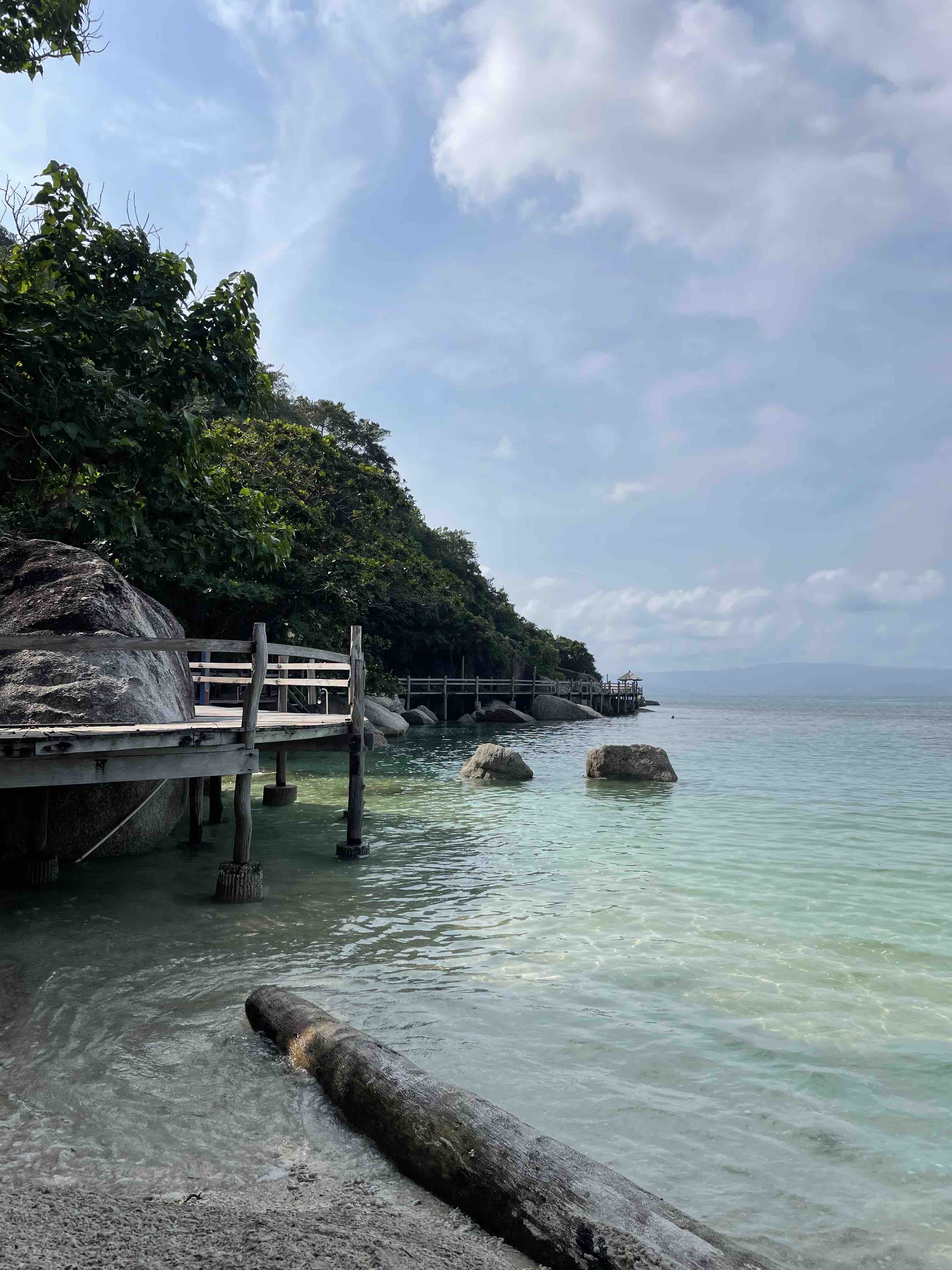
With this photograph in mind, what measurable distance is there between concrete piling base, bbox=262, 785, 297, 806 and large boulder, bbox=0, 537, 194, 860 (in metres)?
4.36

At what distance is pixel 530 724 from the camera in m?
49.9

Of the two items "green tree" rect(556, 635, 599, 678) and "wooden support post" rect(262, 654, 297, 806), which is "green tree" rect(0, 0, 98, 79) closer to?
"wooden support post" rect(262, 654, 297, 806)

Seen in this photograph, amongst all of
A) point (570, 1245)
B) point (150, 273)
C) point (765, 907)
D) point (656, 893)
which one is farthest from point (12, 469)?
point (570, 1245)

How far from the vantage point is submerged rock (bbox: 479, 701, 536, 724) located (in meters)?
49.7

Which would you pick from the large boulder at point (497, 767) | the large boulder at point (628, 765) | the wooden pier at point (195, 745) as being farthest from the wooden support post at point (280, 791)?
the large boulder at point (628, 765)

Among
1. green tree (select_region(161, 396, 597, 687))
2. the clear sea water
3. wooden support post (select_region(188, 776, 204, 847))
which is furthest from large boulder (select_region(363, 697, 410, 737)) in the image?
wooden support post (select_region(188, 776, 204, 847))

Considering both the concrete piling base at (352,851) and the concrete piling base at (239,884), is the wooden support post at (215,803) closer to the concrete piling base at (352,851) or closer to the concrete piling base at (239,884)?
the concrete piling base at (352,851)

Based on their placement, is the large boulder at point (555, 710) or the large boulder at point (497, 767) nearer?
the large boulder at point (497, 767)

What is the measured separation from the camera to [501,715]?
49750mm

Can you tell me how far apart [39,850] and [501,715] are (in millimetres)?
41201

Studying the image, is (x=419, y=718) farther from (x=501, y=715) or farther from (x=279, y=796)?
(x=279, y=796)

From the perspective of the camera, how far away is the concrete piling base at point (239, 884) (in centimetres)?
862

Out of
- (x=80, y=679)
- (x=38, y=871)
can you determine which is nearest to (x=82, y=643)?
(x=80, y=679)

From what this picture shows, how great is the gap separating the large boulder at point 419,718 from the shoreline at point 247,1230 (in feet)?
135
